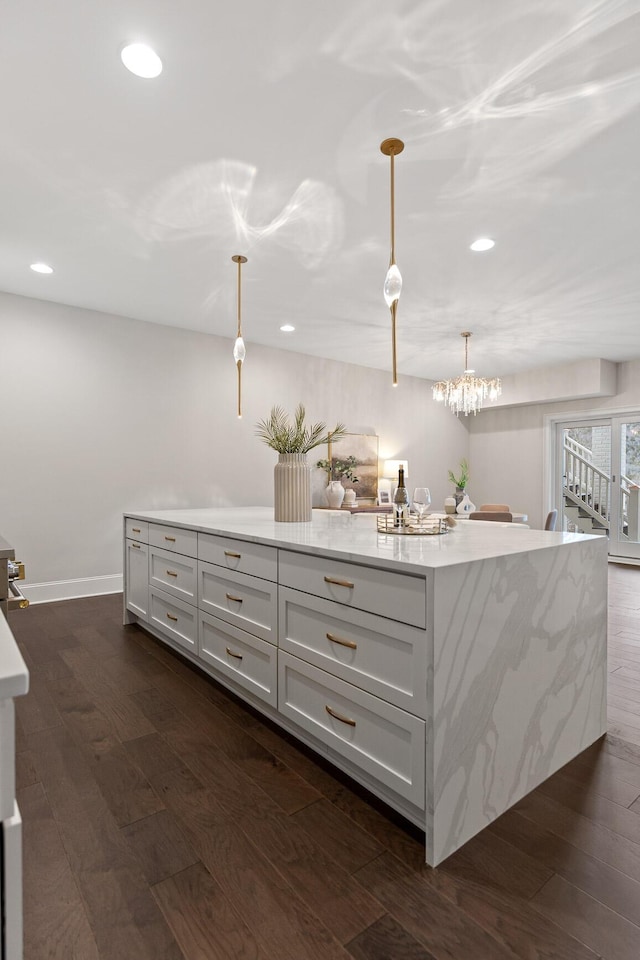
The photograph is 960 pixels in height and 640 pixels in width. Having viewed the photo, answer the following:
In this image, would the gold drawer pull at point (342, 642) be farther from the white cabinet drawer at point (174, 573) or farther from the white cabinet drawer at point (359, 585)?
the white cabinet drawer at point (174, 573)

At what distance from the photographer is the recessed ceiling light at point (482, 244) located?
3261mm

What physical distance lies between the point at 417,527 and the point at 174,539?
141 cm

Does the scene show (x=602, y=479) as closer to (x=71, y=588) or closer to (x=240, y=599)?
(x=240, y=599)

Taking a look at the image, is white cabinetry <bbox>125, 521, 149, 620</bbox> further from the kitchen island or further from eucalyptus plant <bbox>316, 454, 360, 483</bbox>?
eucalyptus plant <bbox>316, 454, 360, 483</bbox>

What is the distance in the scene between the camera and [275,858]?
1.37 metres

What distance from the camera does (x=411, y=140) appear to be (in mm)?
2307

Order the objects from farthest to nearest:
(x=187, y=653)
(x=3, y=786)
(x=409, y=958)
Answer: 1. (x=187, y=653)
2. (x=409, y=958)
3. (x=3, y=786)

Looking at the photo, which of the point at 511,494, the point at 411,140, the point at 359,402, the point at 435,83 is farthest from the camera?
the point at 511,494

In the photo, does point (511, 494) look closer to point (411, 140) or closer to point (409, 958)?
point (411, 140)

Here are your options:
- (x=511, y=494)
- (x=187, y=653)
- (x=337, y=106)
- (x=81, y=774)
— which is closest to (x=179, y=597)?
(x=187, y=653)

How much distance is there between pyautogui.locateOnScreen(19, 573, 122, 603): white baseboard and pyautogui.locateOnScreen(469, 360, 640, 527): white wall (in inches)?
227

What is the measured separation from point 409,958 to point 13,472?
4336 millimetres

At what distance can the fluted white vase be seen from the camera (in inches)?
104

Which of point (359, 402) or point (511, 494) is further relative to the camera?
point (511, 494)
